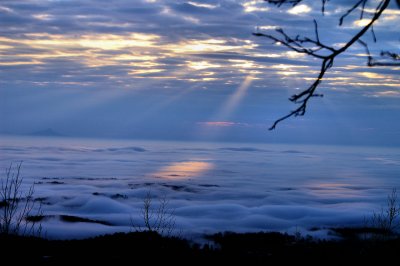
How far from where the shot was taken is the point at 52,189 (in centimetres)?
6438

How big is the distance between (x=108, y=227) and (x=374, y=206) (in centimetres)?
4134

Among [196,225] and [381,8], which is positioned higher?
[381,8]

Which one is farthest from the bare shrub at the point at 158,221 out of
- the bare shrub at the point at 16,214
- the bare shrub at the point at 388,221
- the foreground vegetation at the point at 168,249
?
the bare shrub at the point at 388,221

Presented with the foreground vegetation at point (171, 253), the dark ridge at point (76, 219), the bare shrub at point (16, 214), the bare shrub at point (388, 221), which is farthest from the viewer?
Result: the dark ridge at point (76, 219)

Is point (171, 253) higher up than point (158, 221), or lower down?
higher up

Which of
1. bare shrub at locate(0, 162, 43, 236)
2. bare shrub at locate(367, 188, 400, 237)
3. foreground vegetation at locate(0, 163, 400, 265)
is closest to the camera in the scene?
bare shrub at locate(0, 162, 43, 236)

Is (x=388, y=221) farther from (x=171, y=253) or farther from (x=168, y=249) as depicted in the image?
(x=171, y=253)

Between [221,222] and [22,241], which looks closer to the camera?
[22,241]

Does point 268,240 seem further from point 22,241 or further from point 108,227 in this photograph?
point 22,241

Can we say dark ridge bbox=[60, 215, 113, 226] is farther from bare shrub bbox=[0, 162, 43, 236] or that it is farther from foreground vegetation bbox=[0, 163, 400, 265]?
foreground vegetation bbox=[0, 163, 400, 265]

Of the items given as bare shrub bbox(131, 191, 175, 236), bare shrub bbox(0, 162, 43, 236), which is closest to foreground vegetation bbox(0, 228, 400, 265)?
bare shrub bbox(0, 162, 43, 236)

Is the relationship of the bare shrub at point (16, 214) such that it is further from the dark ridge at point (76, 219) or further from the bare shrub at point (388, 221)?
the bare shrub at point (388, 221)

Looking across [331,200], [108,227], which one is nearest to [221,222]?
[108,227]

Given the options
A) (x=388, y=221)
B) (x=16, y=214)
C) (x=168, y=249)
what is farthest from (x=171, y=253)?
(x=388, y=221)
